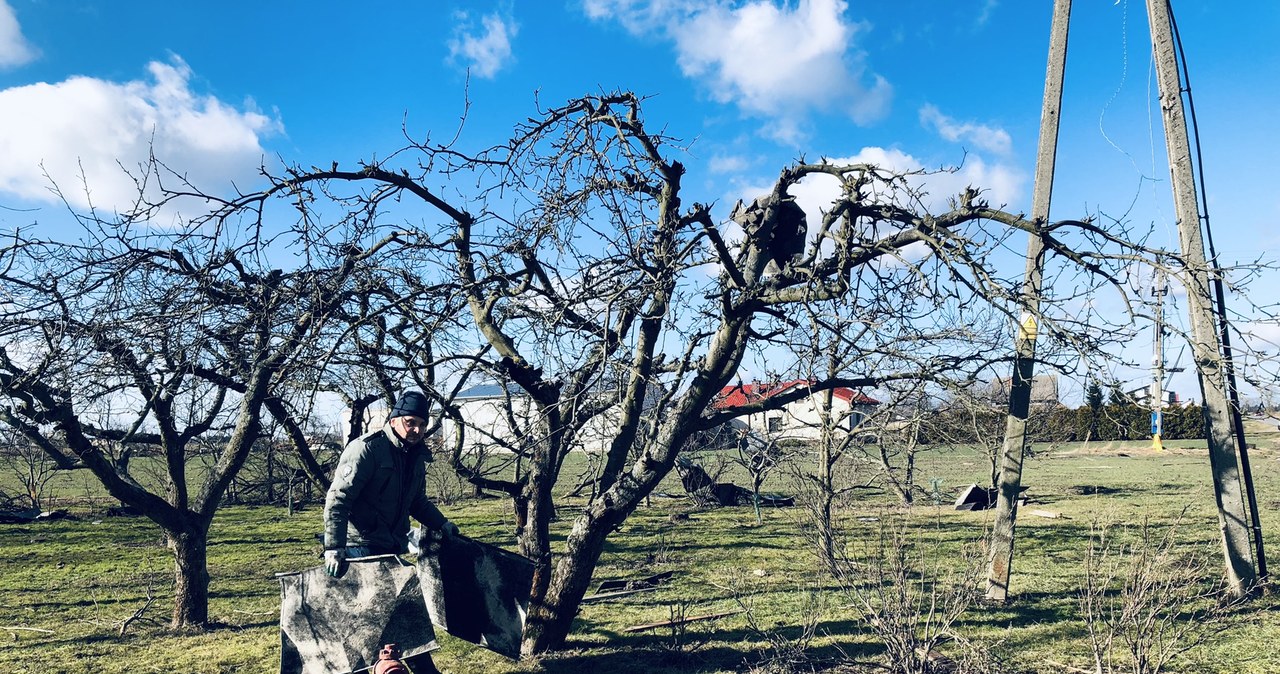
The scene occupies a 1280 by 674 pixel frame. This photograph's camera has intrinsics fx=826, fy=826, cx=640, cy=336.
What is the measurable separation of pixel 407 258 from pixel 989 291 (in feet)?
14.3

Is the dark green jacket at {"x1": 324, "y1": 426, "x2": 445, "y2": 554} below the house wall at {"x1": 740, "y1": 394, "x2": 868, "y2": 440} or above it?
below

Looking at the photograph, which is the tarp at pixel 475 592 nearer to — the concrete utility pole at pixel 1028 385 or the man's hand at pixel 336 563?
the man's hand at pixel 336 563

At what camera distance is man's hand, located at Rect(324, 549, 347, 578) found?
4434mm

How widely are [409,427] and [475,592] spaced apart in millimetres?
1286

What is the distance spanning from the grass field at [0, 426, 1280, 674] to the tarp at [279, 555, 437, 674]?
1.40 meters

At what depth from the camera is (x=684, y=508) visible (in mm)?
18000

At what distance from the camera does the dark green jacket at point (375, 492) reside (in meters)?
4.47

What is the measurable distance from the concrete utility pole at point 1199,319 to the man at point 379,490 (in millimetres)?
6090

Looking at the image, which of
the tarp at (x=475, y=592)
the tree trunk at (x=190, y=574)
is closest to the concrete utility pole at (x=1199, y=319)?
the tarp at (x=475, y=592)

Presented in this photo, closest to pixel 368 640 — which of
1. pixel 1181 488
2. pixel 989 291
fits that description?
pixel 989 291

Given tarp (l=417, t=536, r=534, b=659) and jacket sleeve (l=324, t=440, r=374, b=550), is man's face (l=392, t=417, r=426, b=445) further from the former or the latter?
tarp (l=417, t=536, r=534, b=659)

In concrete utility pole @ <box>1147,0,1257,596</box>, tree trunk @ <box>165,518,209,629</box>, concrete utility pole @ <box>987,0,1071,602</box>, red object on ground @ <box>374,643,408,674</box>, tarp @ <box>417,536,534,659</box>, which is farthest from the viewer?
concrete utility pole @ <box>987,0,1071,602</box>

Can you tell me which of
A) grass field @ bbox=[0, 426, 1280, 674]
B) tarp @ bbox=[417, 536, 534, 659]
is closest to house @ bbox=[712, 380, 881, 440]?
grass field @ bbox=[0, 426, 1280, 674]

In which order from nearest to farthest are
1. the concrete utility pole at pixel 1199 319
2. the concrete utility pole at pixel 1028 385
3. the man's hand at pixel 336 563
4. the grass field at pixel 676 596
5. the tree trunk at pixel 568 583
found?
the man's hand at pixel 336 563 → the tree trunk at pixel 568 583 → the grass field at pixel 676 596 → the concrete utility pole at pixel 1199 319 → the concrete utility pole at pixel 1028 385
